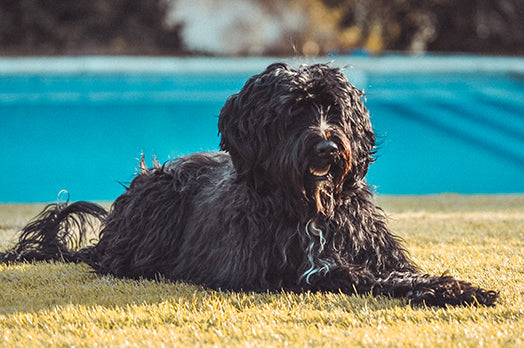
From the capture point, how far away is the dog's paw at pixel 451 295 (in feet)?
8.89

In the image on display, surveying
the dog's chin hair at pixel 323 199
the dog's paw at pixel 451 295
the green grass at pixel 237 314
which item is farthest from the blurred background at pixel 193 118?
the dog's paw at pixel 451 295

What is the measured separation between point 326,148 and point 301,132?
157mm

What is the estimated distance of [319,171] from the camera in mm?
3000

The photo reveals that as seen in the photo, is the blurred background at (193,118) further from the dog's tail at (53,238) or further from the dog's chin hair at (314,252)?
the dog's chin hair at (314,252)

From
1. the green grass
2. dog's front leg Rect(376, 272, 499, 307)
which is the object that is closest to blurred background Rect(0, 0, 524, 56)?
the green grass

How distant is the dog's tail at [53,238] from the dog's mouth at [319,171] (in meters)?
1.98

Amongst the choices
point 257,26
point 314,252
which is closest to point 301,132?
point 314,252

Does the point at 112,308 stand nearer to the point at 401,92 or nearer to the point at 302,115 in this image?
the point at 302,115

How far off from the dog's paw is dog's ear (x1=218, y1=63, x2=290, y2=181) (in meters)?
0.96

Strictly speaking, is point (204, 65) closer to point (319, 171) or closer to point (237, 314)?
point (319, 171)

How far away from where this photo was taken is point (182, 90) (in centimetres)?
A: 1109

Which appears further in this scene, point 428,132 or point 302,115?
point 428,132

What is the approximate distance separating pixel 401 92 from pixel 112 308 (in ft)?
30.4

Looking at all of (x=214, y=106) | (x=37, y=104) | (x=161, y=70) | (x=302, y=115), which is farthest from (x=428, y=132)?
(x=302, y=115)
